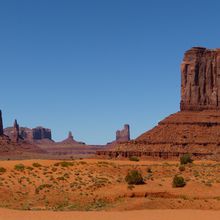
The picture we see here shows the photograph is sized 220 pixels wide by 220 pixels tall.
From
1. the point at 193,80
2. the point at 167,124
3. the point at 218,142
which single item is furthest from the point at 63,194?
the point at 193,80

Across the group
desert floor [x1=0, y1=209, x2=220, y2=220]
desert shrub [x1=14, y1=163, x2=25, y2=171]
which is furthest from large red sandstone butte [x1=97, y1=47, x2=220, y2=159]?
desert floor [x1=0, y1=209, x2=220, y2=220]

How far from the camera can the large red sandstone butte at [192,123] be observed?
96000mm

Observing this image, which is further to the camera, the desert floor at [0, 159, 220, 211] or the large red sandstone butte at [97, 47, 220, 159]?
the large red sandstone butte at [97, 47, 220, 159]

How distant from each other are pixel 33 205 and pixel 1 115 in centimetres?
13162

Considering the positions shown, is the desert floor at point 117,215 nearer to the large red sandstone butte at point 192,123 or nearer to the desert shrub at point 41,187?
the desert shrub at point 41,187

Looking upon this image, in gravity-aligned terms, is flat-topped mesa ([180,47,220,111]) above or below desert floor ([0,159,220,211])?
above

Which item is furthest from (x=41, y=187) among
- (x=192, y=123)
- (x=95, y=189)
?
(x=192, y=123)

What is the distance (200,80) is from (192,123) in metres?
16.1

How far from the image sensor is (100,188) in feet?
156

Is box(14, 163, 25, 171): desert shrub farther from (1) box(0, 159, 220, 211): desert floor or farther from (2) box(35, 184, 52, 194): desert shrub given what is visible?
(2) box(35, 184, 52, 194): desert shrub

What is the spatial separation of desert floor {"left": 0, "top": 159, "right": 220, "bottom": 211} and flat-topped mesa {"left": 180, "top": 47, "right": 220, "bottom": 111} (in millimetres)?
55487

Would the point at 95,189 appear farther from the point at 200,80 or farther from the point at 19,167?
the point at 200,80

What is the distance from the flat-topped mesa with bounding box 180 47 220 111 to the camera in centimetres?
11430

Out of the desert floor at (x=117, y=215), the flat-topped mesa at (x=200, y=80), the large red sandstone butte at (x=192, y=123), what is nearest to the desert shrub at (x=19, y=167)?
the desert floor at (x=117, y=215)
